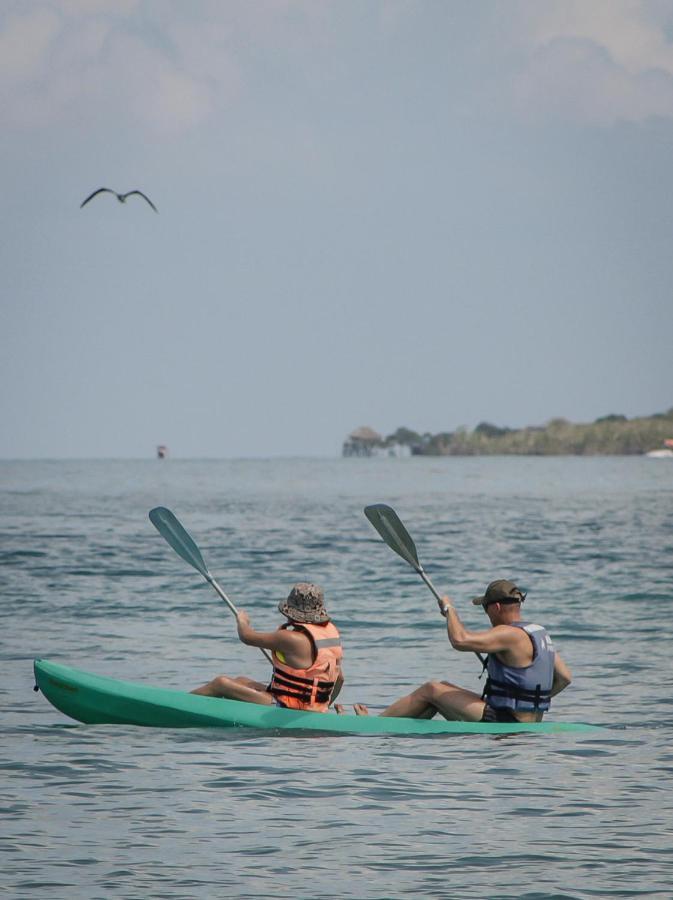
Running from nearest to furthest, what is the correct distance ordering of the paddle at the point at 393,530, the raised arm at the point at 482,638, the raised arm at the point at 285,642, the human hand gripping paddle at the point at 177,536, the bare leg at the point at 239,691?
1. the raised arm at the point at 482,638
2. the raised arm at the point at 285,642
3. the bare leg at the point at 239,691
4. the paddle at the point at 393,530
5. the human hand gripping paddle at the point at 177,536

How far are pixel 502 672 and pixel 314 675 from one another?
137 centimetres

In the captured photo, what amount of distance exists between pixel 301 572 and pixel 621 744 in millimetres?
17542

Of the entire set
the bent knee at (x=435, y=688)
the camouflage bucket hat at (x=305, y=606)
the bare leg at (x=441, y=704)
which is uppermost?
the camouflage bucket hat at (x=305, y=606)

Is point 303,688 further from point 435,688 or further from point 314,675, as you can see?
point 435,688

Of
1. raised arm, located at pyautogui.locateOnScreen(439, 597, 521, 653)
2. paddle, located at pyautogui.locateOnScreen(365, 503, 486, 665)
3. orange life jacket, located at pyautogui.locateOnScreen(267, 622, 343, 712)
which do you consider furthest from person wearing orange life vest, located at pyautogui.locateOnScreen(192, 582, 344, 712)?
paddle, located at pyautogui.locateOnScreen(365, 503, 486, 665)

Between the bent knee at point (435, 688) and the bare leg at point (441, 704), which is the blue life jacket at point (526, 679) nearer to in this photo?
the bare leg at point (441, 704)

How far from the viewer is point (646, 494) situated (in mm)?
68250

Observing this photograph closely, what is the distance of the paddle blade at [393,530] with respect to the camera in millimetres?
12578

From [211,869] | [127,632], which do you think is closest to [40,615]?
[127,632]

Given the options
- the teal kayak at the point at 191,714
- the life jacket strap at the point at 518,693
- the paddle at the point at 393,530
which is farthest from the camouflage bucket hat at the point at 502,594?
the paddle at the point at 393,530

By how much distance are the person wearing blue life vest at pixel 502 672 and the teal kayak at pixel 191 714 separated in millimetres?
91

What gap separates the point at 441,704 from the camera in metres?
11.0

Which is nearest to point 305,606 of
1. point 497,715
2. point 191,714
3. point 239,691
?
point 239,691

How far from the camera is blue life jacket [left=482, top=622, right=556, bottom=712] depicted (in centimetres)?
1043
